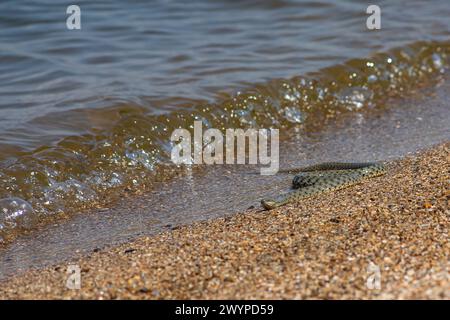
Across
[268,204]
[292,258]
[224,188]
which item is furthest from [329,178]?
[292,258]

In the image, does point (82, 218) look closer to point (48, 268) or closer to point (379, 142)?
point (48, 268)

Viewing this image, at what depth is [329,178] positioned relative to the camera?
759 centimetres

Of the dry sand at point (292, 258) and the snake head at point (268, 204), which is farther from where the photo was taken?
the snake head at point (268, 204)

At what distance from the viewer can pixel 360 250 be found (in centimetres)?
543

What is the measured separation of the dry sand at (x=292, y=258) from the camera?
4957 mm

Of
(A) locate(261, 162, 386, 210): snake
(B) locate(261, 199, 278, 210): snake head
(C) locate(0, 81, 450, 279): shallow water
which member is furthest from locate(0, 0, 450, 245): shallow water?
(B) locate(261, 199, 278, 210): snake head

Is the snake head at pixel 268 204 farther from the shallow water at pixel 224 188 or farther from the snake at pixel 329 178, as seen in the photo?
the shallow water at pixel 224 188

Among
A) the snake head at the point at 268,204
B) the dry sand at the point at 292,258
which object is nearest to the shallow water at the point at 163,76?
the snake head at the point at 268,204

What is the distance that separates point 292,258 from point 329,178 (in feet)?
7.52

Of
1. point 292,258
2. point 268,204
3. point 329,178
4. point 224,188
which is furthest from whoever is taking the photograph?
point 224,188

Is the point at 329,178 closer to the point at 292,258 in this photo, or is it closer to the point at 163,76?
the point at 292,258

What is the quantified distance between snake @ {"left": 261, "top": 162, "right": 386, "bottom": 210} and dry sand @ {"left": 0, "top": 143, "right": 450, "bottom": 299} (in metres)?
0.31

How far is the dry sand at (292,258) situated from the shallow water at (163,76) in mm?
1906
